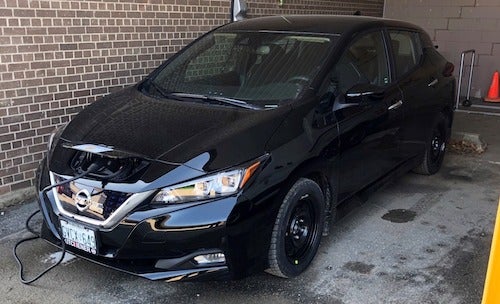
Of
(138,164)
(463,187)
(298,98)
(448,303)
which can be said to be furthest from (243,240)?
(463,187)

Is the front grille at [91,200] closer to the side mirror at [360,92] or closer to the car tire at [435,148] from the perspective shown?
the side mirror at [360,92]

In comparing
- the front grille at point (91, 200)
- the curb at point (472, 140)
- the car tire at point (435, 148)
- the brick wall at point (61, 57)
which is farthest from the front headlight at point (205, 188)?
the curb at point (472, 140)

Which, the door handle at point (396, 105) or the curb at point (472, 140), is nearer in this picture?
the door handle at point (396, 105)

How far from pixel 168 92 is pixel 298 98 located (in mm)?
1026

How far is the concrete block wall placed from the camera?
9.77 metres

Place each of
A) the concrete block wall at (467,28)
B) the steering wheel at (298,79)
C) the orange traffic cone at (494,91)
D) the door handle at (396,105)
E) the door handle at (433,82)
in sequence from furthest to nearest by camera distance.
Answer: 1. the concrete block wall at (467,28)
2. the orange traffic cone at (494,91)
3. the door handle at (433,82)
4. the door handle at (396,105)
5. the steering wheel at (298,79)

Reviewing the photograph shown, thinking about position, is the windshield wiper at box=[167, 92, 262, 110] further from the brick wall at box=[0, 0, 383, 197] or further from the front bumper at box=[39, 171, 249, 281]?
the brick wall at box=[0, 0, 383, 197]

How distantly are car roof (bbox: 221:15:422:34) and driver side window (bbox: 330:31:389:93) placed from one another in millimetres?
109

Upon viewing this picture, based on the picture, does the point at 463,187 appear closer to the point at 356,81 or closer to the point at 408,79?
the point at 408,79

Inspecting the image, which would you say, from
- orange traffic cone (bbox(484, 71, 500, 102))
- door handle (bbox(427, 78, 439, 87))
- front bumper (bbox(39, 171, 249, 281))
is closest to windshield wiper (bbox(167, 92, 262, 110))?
front bumper (bbox(39, 171, 249, 281))

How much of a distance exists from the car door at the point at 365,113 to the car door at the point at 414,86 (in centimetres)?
17

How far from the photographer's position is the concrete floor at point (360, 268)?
314cm

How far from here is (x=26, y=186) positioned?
15.1ft

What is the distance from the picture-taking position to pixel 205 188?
2.78 meters
